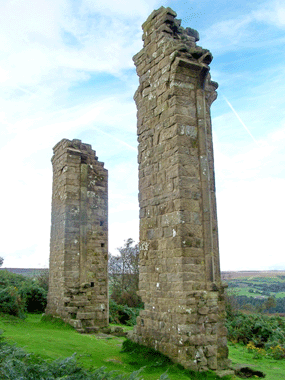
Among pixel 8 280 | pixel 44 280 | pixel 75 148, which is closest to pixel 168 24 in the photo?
pixel 75 148

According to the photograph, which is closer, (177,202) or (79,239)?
(177,202)

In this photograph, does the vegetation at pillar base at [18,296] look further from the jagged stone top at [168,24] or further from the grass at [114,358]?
the jagged stone top at [168,24]

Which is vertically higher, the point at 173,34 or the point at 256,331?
the point at 173,34

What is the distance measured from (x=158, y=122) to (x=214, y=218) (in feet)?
7.61

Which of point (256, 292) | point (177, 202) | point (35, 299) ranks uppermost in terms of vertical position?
point (177, 202)

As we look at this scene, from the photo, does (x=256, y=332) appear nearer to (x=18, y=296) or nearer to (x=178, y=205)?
(x=178, y=205)

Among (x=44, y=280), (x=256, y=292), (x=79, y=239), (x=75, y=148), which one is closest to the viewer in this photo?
(x=79, y=239)

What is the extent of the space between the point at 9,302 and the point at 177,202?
862 cm

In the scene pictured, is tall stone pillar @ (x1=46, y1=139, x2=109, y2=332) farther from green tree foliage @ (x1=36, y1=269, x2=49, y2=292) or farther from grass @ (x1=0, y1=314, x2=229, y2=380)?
green tree foliage @ (x1=36, y1=269, x2=49, y2=292)

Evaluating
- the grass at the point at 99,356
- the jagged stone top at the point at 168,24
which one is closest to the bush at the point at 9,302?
the grass at the point at 99,356

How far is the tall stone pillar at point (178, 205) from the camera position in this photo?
243 inches

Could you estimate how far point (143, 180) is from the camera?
777 cm

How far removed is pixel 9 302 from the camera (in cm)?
1227

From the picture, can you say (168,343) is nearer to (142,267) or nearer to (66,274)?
(142,267)
